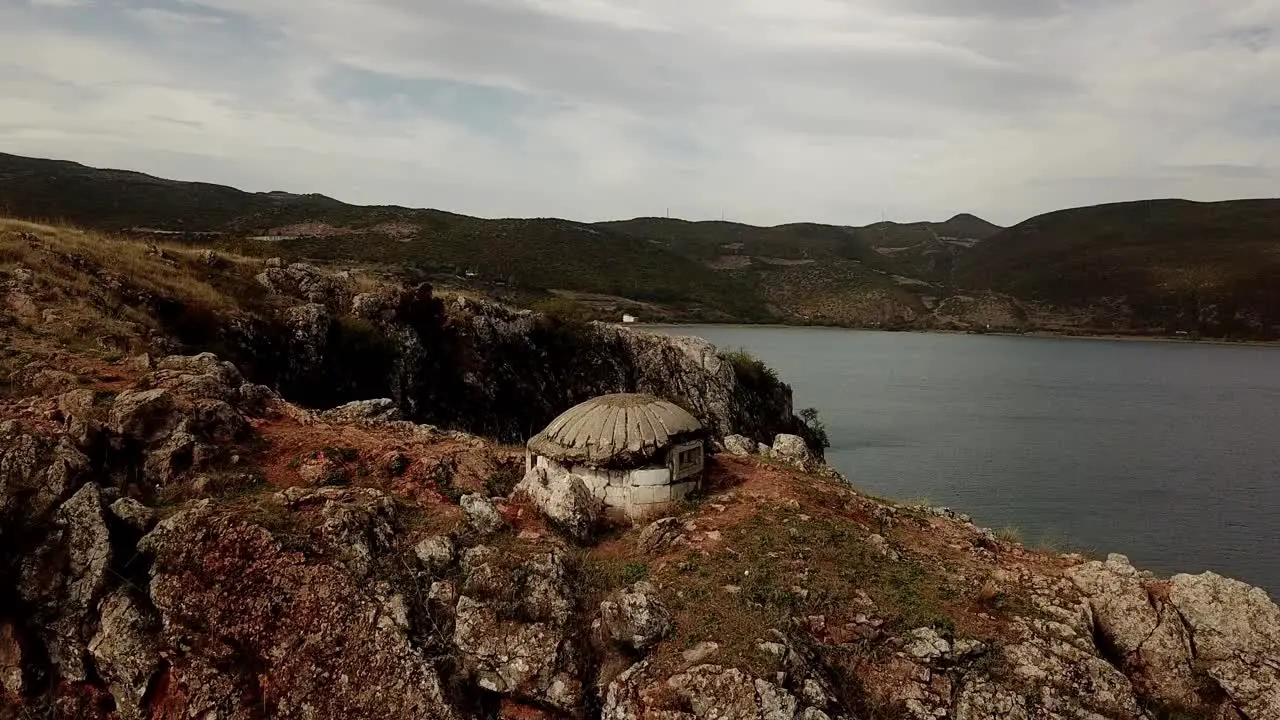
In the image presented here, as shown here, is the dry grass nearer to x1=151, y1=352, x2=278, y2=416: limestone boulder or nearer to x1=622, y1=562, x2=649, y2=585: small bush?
x1=151, y1=352, x2=278, y2=416: limestone boulder

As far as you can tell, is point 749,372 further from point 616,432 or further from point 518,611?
point 518,611

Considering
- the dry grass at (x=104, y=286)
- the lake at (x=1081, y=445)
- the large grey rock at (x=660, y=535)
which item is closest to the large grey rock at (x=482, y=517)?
the large grey rock at (x=660, y=535)

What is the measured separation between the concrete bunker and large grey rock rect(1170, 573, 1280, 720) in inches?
321

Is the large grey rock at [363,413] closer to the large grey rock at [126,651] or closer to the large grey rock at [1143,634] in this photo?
the large grey rock at [126,651]

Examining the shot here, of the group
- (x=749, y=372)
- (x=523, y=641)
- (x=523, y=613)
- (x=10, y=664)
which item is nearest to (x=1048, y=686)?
(x=523, y=641)

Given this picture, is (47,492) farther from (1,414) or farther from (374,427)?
(374,427)

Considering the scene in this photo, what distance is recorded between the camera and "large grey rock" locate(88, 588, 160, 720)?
10.4m

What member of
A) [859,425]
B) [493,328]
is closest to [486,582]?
[493,328]

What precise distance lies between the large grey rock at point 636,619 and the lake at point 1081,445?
53.9 feet

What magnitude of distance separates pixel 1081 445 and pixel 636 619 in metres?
51.2

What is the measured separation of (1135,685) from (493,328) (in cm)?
2539

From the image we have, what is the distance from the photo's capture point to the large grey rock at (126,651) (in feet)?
34.0

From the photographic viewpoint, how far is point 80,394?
45.7 feet

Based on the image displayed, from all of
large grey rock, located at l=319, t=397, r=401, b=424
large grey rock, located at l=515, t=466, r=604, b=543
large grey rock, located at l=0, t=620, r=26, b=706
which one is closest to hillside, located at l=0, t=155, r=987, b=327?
large grey rock, located at l=319, t=397, r=401, b=424
